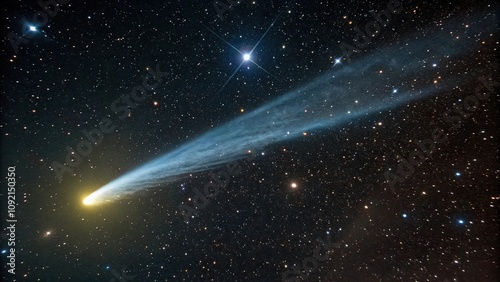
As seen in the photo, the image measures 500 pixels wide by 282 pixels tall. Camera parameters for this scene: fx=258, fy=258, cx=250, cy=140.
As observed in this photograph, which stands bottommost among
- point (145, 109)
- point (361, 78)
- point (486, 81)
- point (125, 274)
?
point (125, 274)

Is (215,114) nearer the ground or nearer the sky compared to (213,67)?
nearer the ground

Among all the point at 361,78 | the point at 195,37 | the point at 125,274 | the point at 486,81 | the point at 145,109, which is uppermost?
the point at 195,37

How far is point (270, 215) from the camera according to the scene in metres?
0.68

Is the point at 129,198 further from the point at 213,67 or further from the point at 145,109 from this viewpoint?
the point at 213,67

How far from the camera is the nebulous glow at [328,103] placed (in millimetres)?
639

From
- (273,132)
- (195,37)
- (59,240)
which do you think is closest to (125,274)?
(59,240)

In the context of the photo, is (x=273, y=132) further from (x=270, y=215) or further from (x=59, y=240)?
(x=59, y=240)

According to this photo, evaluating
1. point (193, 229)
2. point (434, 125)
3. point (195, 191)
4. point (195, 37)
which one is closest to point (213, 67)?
point (195, 37)

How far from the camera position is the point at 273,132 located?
0.67 meters

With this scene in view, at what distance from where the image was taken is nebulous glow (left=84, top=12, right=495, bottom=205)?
639 mm

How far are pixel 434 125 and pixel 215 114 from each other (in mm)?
552

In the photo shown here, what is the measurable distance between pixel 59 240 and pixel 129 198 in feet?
0.73

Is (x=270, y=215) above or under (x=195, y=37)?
under

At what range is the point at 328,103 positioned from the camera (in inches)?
26.2
